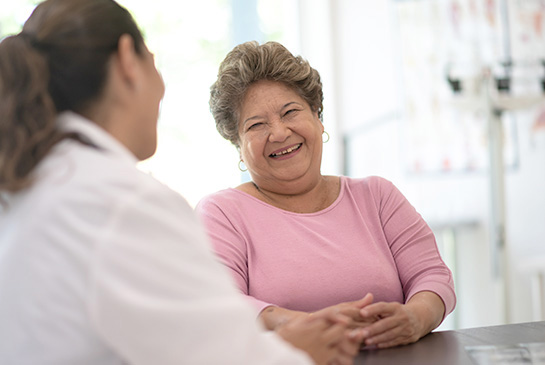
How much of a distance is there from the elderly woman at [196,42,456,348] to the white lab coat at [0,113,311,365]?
2.10 ft

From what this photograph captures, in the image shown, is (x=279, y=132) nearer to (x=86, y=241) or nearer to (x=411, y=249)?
(x=411, y=249)

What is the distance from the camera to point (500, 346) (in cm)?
125

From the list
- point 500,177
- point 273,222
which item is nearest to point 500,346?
point 273,222

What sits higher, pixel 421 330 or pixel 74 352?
pixel 74 352

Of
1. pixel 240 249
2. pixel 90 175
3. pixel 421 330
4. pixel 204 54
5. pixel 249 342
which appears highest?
pixel 204 54

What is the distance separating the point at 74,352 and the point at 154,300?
130mm

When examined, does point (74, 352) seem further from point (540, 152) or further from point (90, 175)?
point (540, 152)

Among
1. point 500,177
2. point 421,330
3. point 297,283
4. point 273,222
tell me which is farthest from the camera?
point 500,177

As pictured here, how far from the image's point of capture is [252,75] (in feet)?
5.54

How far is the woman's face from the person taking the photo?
5.56ft

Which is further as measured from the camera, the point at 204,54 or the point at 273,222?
the point at 204,54

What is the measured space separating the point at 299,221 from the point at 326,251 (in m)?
0.12

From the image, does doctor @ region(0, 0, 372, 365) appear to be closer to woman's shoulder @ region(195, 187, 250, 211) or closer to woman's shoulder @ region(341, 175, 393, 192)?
woman's shoulder @ region(195, 187, 250, 211)

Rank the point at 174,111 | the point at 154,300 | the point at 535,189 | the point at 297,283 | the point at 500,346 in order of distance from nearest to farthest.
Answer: the point at 154,300 < the point at 500,346 < the point at 297,283 < the point at 535,189 < the point at 174,111
